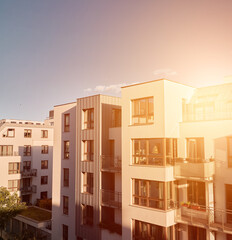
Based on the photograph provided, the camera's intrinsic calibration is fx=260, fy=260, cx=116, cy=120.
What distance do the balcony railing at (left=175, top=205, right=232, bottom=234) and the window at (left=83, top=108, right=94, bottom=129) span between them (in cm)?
1041

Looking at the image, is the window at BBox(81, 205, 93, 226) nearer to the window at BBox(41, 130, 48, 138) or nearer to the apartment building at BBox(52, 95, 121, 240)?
the apartment building at BBox(52, 95, 121, 240)

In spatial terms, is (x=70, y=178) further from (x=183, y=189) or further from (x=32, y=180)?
(x=32, y=180)

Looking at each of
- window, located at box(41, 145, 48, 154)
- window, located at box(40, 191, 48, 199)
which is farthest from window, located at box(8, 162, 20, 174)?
window, located at box(40, 191, 48, 199)

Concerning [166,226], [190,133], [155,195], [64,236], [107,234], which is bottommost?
[64,236]

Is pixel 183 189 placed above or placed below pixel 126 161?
below

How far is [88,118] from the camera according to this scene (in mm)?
23812

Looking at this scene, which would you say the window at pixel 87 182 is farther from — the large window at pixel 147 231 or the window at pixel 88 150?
the large window at pixel 147 231

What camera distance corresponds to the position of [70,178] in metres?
25.9

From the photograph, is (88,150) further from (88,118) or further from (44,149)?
(44,149)

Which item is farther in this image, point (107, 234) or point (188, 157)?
point (107, 234)

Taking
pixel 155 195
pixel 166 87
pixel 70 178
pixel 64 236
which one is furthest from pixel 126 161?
pixel 64 236

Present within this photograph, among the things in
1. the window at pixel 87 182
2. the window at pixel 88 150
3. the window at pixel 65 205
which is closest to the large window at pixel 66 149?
the window at pixel 88 150

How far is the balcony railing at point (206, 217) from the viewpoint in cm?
1562

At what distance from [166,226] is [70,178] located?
11956mm
